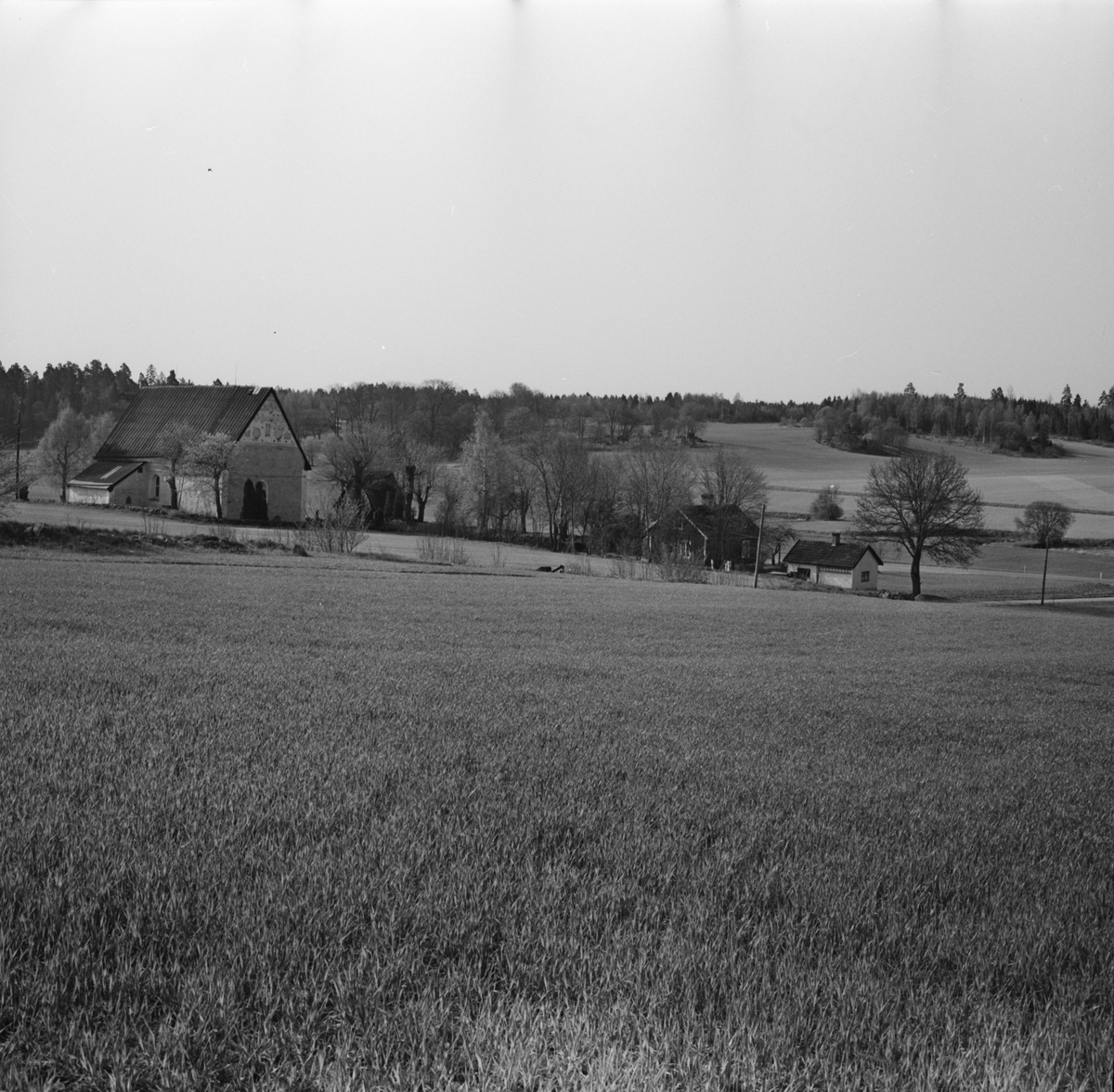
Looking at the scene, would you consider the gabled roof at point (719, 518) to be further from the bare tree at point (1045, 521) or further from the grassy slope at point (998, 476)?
the bare tree at point (1045, 521)

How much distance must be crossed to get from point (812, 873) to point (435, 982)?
219 centimetres

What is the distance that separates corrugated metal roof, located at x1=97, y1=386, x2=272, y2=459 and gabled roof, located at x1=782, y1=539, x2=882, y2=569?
39.8m

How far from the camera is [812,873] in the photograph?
16.0 feet

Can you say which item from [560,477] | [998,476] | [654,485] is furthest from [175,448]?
[998,476]

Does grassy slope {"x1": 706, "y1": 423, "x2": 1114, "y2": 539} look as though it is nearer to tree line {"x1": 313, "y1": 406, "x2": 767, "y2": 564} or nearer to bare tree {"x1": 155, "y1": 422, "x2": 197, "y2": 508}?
tree line {"x1": 313, "y1": 406, "x2": 767, "y2": 564}

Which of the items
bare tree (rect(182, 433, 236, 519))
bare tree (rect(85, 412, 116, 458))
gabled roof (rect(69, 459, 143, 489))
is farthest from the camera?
bare tree (rect(85, 412, 116, 458))

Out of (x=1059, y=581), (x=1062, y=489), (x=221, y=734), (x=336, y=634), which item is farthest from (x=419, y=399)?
(x=221, y=734)

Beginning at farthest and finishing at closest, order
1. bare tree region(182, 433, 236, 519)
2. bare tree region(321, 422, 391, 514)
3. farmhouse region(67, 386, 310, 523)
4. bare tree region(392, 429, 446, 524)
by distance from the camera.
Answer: bare tree region(392, 429, 446, 524), bare tree region(321, 422, 391, 514), farmhouse region(67, 386, 310, 523), bare tree region(182, 433, 236, 519)

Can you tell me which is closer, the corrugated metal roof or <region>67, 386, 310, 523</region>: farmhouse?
<region>67, 386, 310, 523</region>: farmhouse

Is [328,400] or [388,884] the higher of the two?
[328,400]

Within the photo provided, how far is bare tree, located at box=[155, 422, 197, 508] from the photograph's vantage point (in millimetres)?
69688

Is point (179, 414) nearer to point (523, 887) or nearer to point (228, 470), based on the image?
point (228, 470)

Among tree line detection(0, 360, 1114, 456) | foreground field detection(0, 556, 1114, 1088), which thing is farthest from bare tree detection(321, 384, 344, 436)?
foreground field detection(0, 556, 1114, 1088)

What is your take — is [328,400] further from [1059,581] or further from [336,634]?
[336,634]
